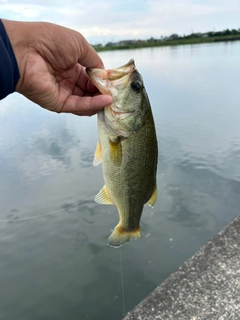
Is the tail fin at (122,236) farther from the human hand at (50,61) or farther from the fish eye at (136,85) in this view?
the fish eye at (136,85)

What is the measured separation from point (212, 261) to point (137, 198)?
4.67 ft

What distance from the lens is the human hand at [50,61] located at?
6.07 feet

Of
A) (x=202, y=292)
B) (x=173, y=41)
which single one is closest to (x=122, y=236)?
(x=202, y=292)

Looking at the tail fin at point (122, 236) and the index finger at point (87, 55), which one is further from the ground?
the index finger at point (87, 55)

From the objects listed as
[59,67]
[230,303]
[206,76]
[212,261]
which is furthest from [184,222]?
[206,76]

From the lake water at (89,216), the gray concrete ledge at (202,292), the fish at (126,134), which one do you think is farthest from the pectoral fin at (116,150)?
the lake water at (89,216)

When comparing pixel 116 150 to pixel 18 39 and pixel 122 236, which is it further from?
pixel 18 39

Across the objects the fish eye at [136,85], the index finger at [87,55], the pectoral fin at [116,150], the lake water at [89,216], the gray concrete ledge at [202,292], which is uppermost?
the index finger at [87,55]

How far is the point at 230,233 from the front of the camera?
341 cm

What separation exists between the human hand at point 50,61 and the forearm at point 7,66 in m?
0.06

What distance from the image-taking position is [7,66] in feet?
5.52

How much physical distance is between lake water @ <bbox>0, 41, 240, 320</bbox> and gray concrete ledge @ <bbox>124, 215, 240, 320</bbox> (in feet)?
3.71

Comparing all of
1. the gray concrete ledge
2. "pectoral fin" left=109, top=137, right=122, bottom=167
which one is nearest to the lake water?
the gray concrete ledge

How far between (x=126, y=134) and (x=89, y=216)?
3.92 meters
